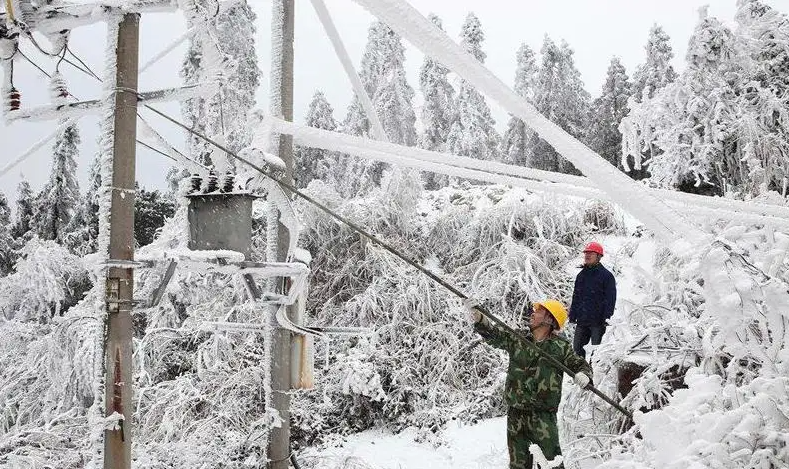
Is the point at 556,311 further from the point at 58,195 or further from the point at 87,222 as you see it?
the point at 58,195

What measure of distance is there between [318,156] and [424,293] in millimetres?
19155

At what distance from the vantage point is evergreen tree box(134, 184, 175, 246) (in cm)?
1352

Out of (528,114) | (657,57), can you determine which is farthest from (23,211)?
(657,57)

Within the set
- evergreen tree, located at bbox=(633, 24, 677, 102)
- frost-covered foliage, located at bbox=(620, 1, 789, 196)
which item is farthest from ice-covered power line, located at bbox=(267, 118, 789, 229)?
evergreen tree, located at bbox=(633, 24, 677, 102)

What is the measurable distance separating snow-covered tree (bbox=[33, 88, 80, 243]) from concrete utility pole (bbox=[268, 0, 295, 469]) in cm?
1886

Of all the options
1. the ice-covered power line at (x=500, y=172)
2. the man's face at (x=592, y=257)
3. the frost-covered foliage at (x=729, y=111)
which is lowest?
the man's face at (x=592, y=257)

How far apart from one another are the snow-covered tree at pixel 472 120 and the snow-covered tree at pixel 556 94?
2.51m

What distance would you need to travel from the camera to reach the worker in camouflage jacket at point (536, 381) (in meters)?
3.70

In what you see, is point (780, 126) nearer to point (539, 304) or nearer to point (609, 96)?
point (539, 304)

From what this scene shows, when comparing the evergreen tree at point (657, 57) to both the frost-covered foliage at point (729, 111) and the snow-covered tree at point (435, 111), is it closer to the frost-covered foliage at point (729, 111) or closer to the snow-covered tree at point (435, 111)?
the snow-covered tree at point (435, 111)

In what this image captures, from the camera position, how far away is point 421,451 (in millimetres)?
6945

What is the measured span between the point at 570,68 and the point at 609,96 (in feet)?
11.1

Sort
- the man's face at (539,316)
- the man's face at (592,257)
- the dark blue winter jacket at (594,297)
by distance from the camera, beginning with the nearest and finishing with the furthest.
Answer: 1. the man's face at (539,316)
2. the dark blue winter jacket at (594,297)
3. the man's face at (592,257)

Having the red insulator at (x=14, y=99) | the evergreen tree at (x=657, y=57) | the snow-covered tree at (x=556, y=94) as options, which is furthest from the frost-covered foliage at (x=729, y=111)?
the evergreen tree at (x=657, y=57)
